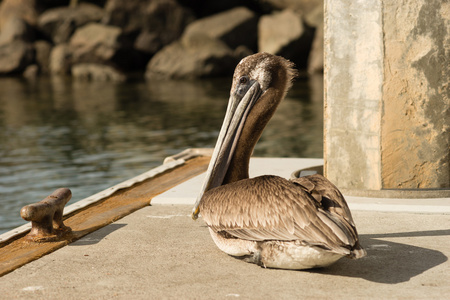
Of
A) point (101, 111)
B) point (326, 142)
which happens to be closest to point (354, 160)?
point (326, 142)

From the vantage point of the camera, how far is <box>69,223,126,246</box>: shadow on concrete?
4.34 m

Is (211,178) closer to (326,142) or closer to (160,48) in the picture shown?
(326,142)

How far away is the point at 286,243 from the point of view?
3574 mm

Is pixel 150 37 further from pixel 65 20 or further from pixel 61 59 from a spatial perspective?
pixel 65 20

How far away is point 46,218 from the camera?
14.1ft

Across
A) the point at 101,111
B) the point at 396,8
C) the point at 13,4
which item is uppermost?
the point at 13,4

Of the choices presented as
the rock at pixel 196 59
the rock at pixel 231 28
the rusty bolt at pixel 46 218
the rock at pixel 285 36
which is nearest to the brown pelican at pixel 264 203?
the rusty bolt at pixel 46 218

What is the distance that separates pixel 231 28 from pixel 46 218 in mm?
24082

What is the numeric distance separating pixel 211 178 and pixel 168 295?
3.14ft

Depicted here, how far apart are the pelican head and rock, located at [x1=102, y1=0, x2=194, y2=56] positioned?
25.6 meters

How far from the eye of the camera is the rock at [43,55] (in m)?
30.5

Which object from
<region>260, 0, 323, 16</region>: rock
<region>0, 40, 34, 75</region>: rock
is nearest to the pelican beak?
<region>0, 40, 34, 75</region>: rock

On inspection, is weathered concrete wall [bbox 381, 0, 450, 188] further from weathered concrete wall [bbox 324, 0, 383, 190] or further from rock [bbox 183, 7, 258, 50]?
rock [bbox 183, 7, 258, 50]

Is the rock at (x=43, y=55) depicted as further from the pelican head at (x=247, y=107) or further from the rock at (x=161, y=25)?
the pelican head at (x=247, y=107)
